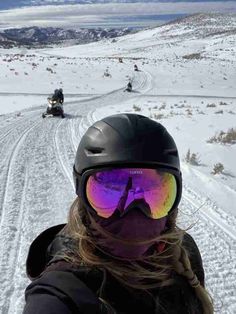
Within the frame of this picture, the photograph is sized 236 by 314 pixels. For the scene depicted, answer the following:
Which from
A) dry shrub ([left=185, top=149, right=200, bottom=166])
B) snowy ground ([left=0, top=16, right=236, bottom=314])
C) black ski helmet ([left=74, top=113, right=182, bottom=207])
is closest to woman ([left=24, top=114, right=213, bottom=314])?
black ski helmet ([left=74, top=113, right=182, bottom=207])

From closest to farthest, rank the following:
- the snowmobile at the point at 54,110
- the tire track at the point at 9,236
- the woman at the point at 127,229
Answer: the woman at the point at 127,229
the tire track at the point at 9,236
the snowmobile at the point at 54,110

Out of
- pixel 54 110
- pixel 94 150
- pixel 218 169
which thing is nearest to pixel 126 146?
pixel 94 150

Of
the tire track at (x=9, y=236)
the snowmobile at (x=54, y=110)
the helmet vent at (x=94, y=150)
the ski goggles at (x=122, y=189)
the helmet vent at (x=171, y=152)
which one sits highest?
the helmet vent at (x=94, y=150)

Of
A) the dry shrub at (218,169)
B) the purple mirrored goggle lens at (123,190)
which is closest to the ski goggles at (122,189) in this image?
the purple mirrored goggle lens at (123,190)

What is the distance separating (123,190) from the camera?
6.36 ft

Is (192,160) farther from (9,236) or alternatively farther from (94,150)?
(94,150)

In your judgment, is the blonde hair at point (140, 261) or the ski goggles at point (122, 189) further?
the ski goggles at point (122, 189)

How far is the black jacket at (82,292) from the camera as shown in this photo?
1.58 meters

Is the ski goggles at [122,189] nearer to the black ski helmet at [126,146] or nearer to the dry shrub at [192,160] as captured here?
the black ski helmet at [126,146]

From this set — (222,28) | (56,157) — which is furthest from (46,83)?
(222,28)

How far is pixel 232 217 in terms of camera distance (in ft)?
21.2

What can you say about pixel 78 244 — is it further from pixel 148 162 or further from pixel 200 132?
pixel 200 132

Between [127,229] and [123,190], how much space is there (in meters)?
0.14

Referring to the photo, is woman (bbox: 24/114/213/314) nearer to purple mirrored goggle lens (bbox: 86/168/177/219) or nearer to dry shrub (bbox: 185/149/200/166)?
purple mirrored goggle lens (bbox: 86/168/177/219)
